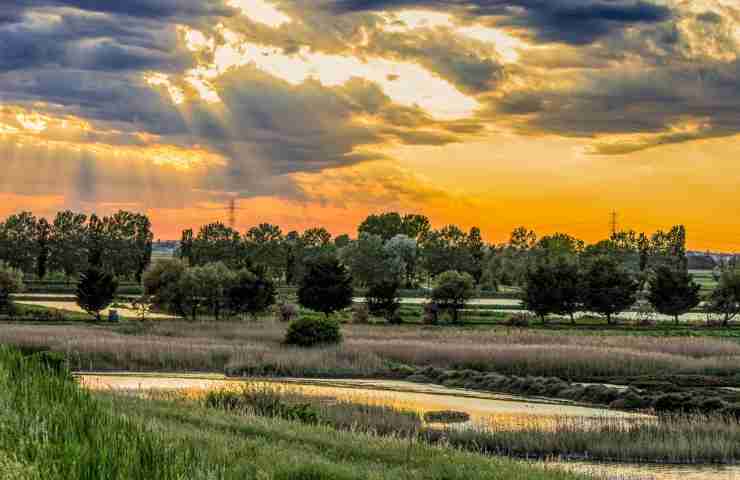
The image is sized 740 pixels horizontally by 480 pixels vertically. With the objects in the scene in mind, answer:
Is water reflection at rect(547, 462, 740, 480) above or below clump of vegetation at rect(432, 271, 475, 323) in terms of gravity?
below

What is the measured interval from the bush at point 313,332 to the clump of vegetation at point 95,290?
29273 mm

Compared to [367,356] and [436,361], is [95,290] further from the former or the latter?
[436,361]

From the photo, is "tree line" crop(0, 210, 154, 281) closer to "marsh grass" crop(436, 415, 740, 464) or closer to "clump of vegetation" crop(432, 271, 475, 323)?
"clump of vegetation" crop(432, 271, 475, 323)

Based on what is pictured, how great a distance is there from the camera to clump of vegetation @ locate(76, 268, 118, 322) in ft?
245

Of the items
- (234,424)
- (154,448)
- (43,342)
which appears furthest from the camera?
(43,342)

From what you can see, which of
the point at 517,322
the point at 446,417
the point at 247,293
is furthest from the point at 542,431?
the point at 517,322

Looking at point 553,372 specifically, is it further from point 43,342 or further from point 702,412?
point 43,342

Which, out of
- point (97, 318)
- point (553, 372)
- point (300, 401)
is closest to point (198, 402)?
point (300, 401)

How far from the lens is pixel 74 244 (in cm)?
15712

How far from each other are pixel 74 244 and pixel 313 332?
117062 millimetres

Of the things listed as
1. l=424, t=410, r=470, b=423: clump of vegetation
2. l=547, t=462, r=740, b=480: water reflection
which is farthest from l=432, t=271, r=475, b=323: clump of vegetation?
l=547, t=462, r=740, b=480: water reflection

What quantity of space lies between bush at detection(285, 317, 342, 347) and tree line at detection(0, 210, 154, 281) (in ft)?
323

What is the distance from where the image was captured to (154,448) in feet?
37.1

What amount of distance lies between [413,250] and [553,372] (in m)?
131
